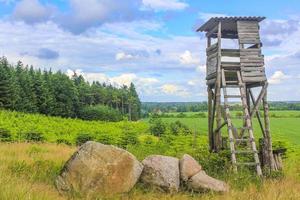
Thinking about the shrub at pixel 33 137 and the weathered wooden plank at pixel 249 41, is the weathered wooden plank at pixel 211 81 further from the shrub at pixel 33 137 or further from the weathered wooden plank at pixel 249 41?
the shrub at pixel 33 137

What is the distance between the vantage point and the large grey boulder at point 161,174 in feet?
41.8

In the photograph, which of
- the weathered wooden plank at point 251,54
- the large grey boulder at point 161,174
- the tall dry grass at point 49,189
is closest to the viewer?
the tall dry grass at point 49,189

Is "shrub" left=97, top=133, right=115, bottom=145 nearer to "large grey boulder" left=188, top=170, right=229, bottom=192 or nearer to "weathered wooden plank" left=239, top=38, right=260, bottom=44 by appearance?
"weathered wooden plank" left=239, top=38, right=260, bottom=44

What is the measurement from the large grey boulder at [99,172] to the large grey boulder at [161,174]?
16.0 inches

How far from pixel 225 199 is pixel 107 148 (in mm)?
3669

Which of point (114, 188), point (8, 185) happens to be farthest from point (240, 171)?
point (8, 185)

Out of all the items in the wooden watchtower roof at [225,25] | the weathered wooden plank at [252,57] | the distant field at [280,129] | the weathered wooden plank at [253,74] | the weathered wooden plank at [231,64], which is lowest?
the distant field at [280,129]

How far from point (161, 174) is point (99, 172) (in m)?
1.90

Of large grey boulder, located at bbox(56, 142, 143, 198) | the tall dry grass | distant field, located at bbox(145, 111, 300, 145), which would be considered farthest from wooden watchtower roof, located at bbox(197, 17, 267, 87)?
distant field, located at bbox(145, 111, 300, 145)

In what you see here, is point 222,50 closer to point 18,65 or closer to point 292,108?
point 18,65

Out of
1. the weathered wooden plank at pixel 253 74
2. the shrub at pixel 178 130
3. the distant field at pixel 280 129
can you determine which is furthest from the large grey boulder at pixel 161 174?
the shrub at pixel 178 130

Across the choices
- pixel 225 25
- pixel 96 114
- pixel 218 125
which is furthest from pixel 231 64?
pixel 96 114

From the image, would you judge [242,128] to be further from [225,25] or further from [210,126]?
[225,25]

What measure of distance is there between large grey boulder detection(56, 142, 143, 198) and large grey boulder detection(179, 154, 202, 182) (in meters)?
1.51
